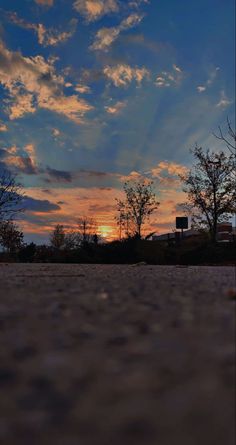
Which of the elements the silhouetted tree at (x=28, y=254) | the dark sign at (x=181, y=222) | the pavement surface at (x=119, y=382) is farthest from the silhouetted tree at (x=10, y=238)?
the pavement surface at (x=119, y=382)

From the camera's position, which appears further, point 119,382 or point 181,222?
point 181,222

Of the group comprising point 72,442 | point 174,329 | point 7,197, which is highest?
point 7,197

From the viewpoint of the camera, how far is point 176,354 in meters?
0.77

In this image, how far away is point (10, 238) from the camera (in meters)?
31.2

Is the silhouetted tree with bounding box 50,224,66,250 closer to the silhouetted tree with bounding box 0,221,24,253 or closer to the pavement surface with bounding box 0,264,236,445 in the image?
the silhouetted tree with bounding box 0,221,24,253

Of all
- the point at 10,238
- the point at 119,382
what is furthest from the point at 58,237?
the point at 119,382

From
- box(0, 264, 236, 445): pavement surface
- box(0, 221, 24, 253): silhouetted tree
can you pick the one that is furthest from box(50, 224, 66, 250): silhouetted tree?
box(0, 264, 236, 445): pavement surface

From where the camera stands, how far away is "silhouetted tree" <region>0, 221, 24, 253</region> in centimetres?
3009

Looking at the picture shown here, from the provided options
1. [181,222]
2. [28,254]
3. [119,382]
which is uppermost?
[181,222]

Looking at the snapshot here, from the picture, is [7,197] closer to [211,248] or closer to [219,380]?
[211,248]

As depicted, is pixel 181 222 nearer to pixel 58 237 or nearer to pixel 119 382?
pixel 58 237

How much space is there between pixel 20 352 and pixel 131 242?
16.1m

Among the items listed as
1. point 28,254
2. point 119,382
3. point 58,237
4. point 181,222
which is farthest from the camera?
point 58,237

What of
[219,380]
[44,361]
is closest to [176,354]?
[219,380]
